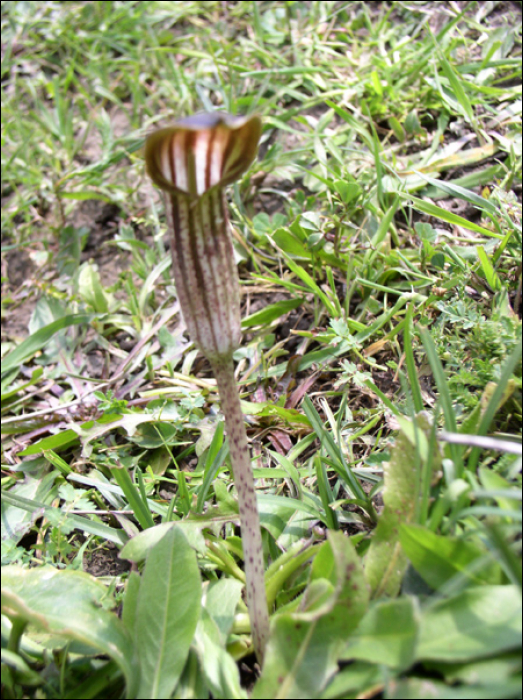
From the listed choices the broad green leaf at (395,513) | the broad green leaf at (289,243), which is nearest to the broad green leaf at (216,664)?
the broad green leaf at (395,513)

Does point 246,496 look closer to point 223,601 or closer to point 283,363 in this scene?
point 223,601

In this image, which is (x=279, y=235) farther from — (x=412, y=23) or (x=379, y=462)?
(x=412, y=23)

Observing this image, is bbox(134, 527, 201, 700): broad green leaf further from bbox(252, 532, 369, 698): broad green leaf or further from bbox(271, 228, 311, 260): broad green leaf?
bbox(271, 228, 311, 260): broad green leaf

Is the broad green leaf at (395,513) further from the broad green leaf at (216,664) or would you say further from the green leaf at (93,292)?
the green leaf at (93,292)

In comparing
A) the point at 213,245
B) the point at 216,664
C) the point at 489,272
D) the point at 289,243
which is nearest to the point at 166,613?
the point at 216,664

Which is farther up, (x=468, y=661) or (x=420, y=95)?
(x=420, y=95)

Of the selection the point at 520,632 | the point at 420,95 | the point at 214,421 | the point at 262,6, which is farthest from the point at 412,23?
the point at 520,632
